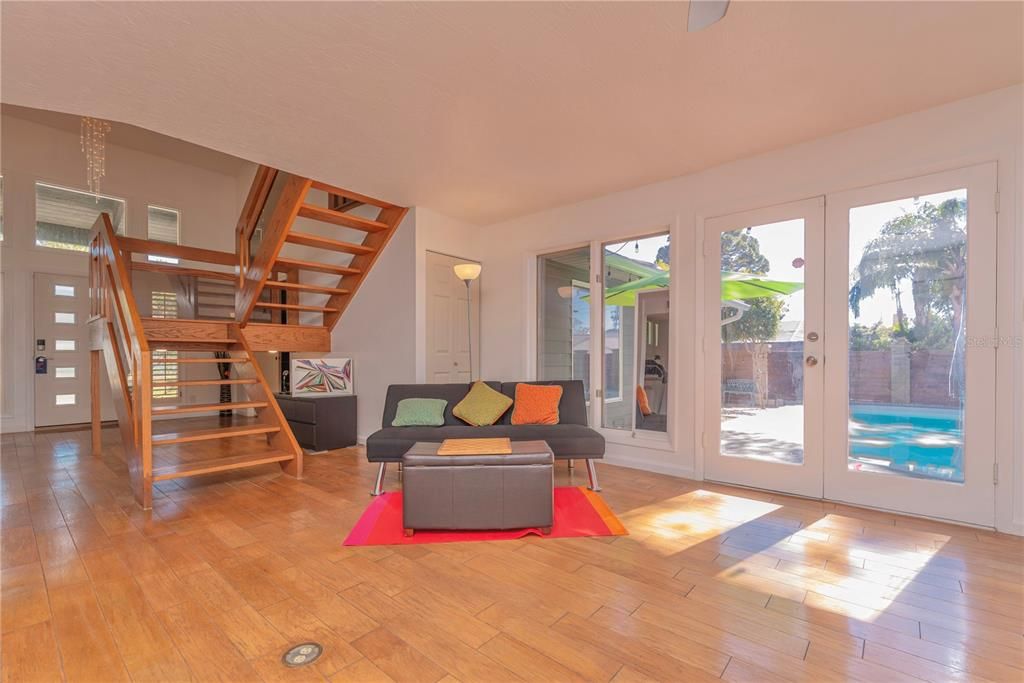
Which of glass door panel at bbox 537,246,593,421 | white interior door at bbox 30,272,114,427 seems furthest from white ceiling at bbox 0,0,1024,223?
white interior door at bbox 30,272,114,427

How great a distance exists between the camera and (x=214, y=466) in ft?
11.3

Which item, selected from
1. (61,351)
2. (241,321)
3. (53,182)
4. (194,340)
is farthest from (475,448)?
(53,182)

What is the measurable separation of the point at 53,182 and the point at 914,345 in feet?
32.1

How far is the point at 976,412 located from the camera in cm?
269

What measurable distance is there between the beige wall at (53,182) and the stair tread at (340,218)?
4.15 meters

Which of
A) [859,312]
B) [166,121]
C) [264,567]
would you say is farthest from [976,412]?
[166,121]

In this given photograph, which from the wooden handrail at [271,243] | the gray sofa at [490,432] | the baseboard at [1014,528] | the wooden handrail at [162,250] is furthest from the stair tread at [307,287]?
the baseboard at [1014,528]

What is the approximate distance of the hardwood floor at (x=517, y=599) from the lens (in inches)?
58.2

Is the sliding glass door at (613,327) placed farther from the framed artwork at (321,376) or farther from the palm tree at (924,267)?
the framed artwork at (321,376)

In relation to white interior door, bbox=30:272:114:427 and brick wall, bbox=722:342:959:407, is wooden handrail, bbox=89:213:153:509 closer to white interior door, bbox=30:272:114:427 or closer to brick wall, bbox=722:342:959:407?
white interior door, bbox=30:272:114:427

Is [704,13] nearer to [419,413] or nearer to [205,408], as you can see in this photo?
[419,413]

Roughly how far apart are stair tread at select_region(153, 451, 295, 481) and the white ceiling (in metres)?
2.38

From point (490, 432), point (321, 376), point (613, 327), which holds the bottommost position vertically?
point (490, 432)

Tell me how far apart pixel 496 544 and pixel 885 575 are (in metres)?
1.87
